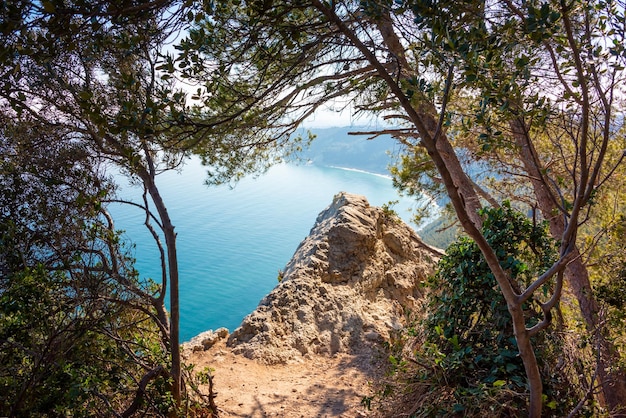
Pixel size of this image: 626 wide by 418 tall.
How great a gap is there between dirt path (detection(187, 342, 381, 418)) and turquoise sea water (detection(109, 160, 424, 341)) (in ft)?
12.9

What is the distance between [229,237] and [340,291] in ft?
55.0

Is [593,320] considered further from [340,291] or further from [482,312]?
[340,291]

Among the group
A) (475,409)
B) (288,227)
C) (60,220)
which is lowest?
(288,227)

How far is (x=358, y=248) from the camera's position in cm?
747

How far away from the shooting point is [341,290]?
700 cm

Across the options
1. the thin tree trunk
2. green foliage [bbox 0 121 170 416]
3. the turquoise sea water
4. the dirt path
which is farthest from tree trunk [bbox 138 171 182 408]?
the turquoise sea water

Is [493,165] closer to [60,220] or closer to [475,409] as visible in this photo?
[475,409]

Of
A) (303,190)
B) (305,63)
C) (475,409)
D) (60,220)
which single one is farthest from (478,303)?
(303,190)

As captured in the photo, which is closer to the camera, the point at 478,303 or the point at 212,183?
the point at 478,303

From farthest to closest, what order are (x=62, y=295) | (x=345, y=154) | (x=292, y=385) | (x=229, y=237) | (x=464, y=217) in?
(x=345, y=154), (x=229, y=237), (x=292, y=385), (x=62, y=295), (x=464, y=217)

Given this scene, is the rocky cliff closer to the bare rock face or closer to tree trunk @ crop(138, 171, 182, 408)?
the bare rock face

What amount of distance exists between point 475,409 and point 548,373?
592 millimetres

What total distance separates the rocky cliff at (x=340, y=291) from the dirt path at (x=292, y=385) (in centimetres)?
21

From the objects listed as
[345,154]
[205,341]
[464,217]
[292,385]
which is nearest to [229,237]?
[205,341]
